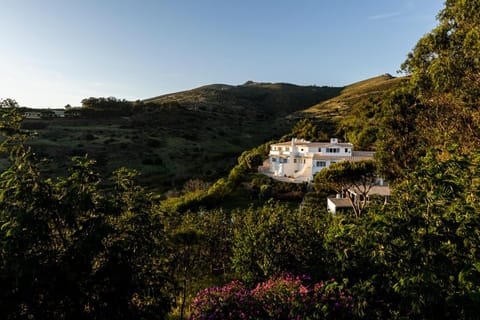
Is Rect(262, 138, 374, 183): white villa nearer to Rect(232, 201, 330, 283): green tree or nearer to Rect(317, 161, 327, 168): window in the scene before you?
Rect(317, 161, 327, 168): window

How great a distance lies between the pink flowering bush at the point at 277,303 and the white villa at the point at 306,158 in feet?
100

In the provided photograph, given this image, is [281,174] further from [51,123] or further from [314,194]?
[51,123]

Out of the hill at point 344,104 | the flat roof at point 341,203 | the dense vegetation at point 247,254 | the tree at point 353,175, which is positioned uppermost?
the hill at point 344,104

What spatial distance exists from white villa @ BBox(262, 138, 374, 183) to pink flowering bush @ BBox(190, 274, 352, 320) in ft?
100

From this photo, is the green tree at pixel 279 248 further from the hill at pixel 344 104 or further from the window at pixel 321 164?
the hill at pixel 344 104

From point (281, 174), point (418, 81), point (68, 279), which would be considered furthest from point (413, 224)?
point (281, 174)

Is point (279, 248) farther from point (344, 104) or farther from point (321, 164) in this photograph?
point (344, 104)

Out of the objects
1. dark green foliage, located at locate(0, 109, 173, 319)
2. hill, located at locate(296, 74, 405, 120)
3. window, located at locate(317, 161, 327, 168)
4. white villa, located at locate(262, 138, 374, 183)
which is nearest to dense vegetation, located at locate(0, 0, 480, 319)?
dark green foliage, located at locate(0, 109, 173, 319)

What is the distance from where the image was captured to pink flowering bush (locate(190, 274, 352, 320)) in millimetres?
4145

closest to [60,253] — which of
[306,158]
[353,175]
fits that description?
[353,175]

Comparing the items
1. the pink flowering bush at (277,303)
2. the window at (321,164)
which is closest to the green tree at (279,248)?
the pink flowering bush at (277,303)

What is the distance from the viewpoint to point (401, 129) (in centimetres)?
1780

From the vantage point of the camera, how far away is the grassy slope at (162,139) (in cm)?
4175

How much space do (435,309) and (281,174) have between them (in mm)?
34897
